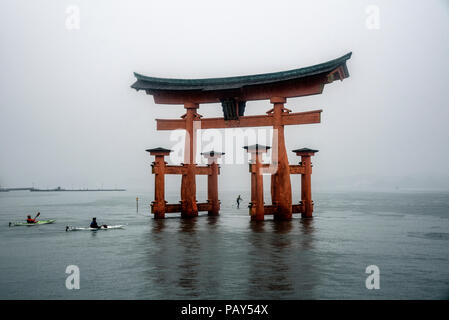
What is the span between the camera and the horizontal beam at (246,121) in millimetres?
19734

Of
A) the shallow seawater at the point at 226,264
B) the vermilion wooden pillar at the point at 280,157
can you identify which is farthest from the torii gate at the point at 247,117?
the shallow seawater at the point at 226,264

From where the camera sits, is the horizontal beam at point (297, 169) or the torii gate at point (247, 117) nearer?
the torii gate at point (247, 117)

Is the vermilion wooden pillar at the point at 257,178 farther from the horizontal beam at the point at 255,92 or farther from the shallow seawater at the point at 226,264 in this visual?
the horizontal beam at the point at 255,92

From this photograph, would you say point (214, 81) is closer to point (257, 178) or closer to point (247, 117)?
point (247, 117)

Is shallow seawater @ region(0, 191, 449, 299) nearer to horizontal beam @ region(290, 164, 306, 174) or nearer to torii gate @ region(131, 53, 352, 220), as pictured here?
torii gate @ region(131, 53, 352, 220)

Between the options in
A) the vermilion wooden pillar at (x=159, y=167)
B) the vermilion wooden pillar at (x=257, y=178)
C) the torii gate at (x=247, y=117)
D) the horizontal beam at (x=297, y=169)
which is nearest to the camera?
the torii gate at (x=247, y=117)

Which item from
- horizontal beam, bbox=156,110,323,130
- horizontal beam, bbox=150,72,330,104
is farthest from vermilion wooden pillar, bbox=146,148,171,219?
horizontal beam, bbox=150,72,330,104

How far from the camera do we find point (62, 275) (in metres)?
9.73

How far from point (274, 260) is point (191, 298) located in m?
4.48

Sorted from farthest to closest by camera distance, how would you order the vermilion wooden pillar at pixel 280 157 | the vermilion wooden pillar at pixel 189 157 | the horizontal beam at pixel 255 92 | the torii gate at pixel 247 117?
the vermilion wooden pillar at pixel 189 157, the vermilion wooden pillar at pixel 280 157, the torii gate at pixel 247 117, the horizontal beam at pixel 255 92
